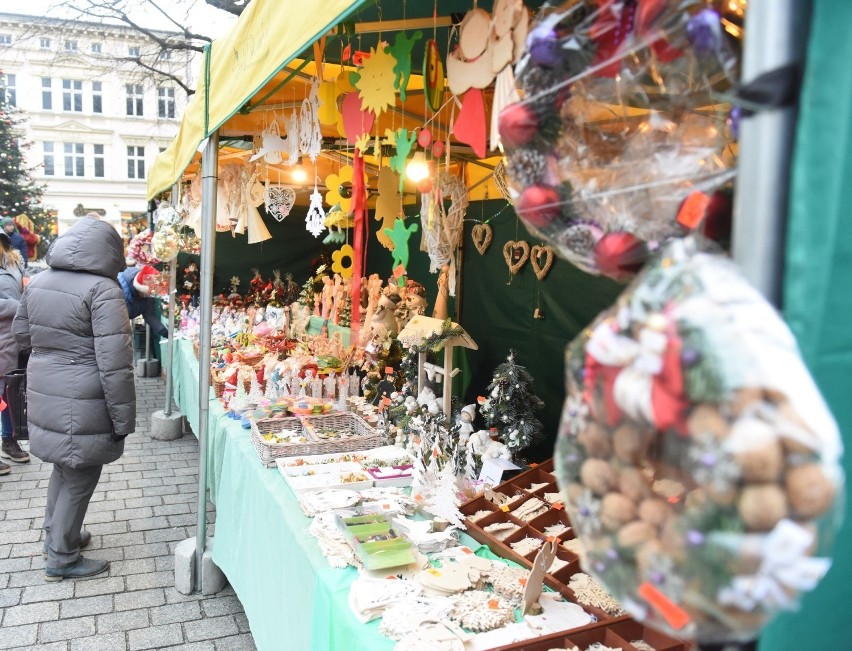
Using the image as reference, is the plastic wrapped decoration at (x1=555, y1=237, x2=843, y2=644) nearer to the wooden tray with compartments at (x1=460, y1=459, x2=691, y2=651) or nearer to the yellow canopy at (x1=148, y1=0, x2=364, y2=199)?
the wooden tray with compartments at (x1=460, y1=459, x2=691, y2=651)

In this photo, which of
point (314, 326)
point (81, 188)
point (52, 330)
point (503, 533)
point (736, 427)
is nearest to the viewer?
point (736, 427)

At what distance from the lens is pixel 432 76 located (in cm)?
Answer: 186

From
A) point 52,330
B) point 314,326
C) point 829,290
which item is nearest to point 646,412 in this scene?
point 829,290

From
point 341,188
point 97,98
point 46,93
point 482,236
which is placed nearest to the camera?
point 341,188

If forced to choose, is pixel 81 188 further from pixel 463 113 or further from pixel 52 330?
pixel 463 113

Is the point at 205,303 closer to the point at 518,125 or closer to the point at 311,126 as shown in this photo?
the point at 311,126

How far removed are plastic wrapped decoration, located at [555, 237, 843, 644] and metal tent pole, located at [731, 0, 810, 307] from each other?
5 cm

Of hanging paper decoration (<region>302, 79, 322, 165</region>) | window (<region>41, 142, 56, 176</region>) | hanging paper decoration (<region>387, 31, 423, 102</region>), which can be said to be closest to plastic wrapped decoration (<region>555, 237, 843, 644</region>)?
hanging paper decoration (<region>387, 31, 423, 102</region>)

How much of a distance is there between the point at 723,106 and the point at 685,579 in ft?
1.85

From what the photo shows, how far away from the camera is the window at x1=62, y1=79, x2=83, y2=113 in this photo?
27125 mm

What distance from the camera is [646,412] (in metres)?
0.59

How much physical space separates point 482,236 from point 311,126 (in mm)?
1569

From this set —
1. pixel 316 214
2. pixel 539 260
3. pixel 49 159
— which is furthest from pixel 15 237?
pixel 49 159

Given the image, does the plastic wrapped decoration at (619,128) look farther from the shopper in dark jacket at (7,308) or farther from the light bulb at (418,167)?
the shopper in dark jacket at (7,308)
